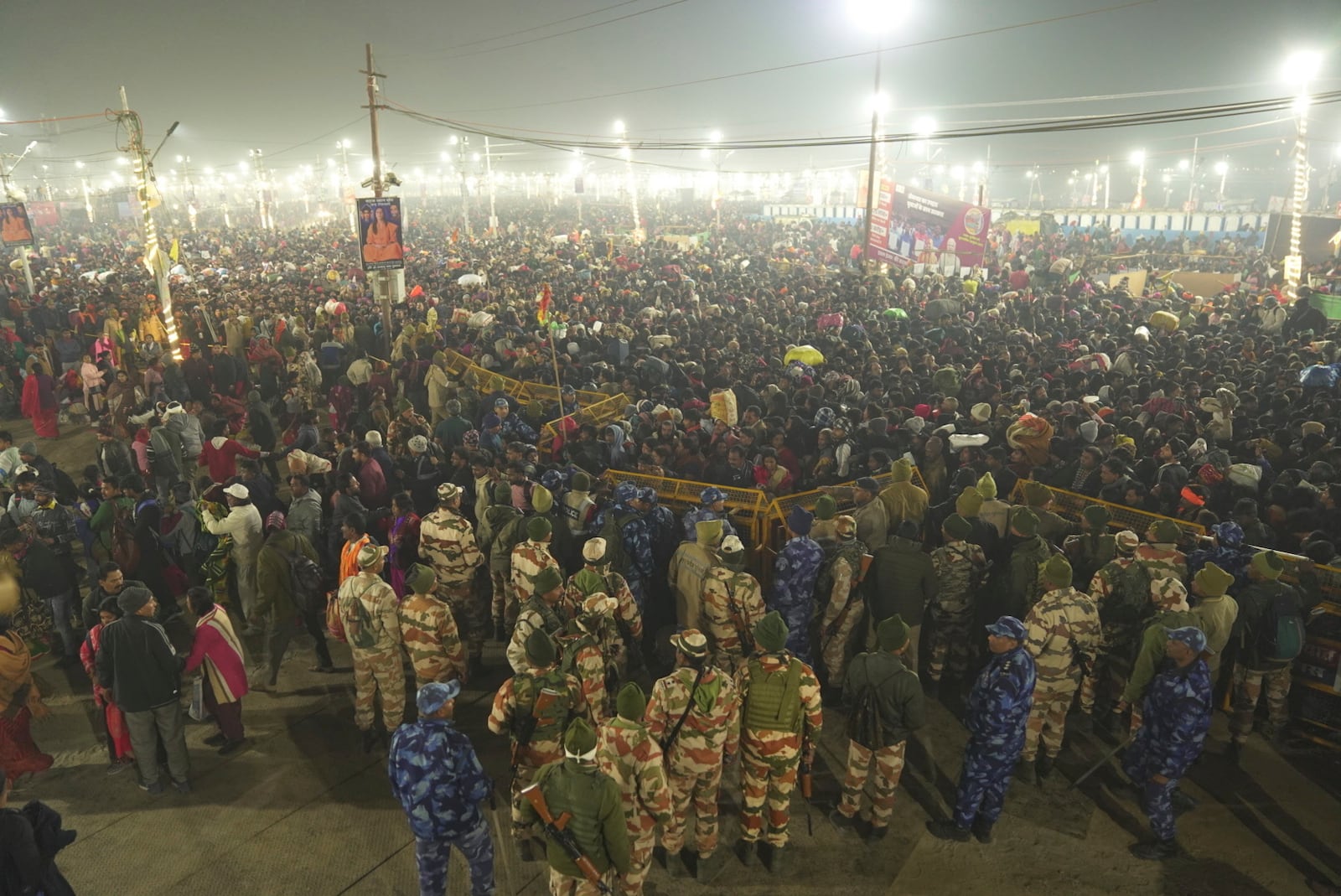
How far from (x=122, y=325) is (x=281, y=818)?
16624 millimetres

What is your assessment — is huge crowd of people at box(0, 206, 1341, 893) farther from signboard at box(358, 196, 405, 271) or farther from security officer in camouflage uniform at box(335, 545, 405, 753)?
signboard at box(358, 196, 405, 271)

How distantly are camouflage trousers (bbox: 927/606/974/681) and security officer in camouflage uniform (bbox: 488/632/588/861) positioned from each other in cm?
359

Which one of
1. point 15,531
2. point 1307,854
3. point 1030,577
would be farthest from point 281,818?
point 1307,854

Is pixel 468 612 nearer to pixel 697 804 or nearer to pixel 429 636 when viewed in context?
pixel 429 636

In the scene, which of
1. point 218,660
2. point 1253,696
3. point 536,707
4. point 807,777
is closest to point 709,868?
point 807,777

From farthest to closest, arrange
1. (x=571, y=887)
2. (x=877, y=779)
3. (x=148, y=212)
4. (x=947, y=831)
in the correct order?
(x=148, y=212) < (x=947, y=831) < (x=877, y=779) < (x=571, y=887)

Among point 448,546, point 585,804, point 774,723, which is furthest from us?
point 448,546

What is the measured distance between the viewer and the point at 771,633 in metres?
4.74

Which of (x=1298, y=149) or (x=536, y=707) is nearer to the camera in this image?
(x=536, y=707)

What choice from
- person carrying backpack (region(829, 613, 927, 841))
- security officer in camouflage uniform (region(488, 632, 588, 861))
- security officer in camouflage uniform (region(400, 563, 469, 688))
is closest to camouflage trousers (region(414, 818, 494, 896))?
security officer in camouflage uniform (region(488, 632, 588, 861))

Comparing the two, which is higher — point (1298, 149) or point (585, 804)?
point (1298, 149)

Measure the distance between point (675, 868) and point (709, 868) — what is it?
0.77 ft

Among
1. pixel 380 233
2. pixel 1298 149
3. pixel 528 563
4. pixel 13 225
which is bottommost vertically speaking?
pixel 528 563

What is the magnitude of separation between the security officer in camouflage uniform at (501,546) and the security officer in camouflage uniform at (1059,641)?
426 centimetres
